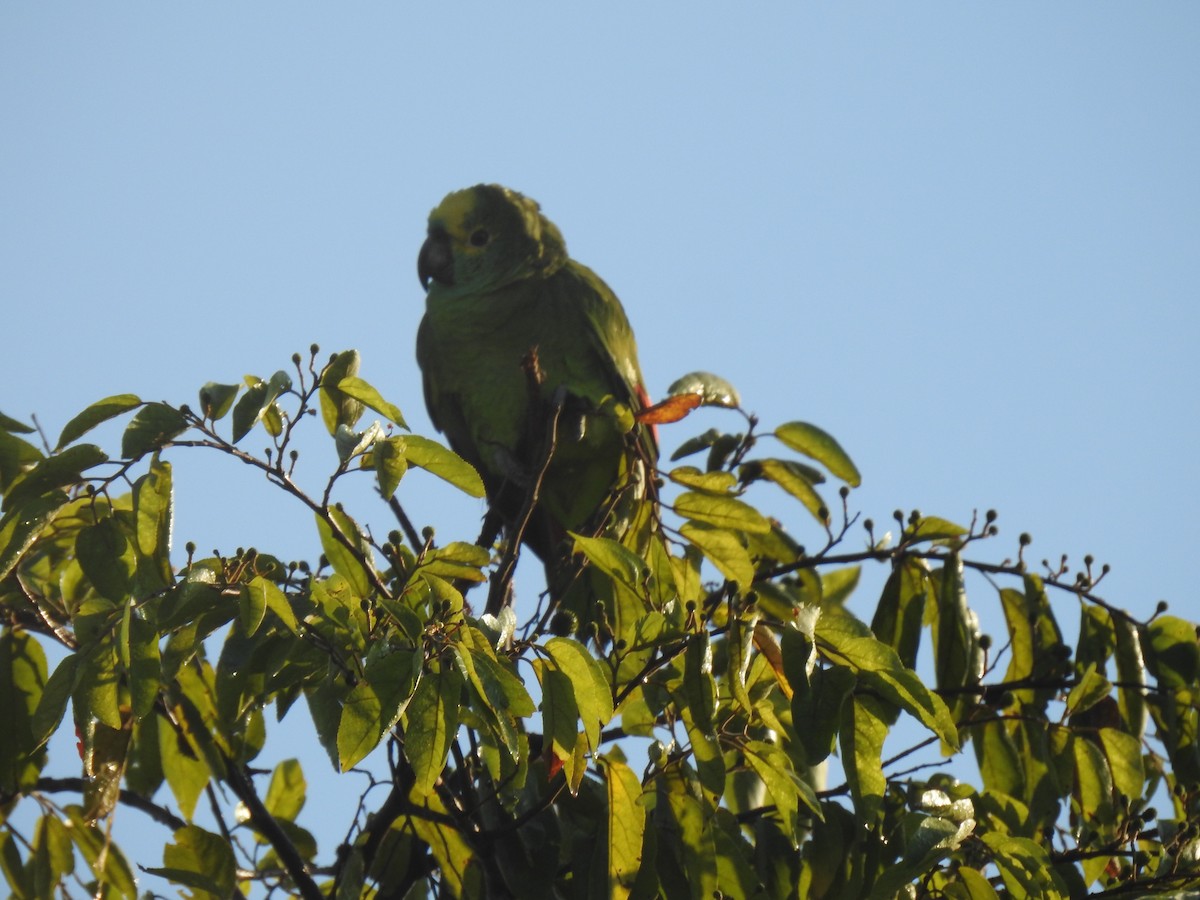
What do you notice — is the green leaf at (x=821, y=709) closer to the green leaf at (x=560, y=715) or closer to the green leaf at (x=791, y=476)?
the green leaf at (x=560, y=715)

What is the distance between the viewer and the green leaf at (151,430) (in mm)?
1300

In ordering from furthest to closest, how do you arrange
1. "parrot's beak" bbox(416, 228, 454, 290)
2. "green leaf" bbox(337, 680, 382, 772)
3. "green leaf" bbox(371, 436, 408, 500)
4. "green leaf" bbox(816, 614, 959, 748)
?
"parrot's beak" bbox(416, 228, 454, 290) → "green leaf" bbox(371, 436, 408, 500) → "green leaf" bbox(816, 614, 959, 748) → "green leaf" bbox(337, 680, 382, 772)

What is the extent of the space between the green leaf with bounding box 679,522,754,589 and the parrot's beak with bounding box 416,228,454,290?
203 centimetres

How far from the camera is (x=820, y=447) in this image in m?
1.71

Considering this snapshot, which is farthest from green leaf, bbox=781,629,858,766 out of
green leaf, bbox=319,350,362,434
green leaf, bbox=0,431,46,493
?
green leaf, bbox=0,431,46,493

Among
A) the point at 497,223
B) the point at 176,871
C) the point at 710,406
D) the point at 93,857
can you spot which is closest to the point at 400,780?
the point at 176,871

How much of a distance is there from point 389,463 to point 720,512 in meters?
0.52

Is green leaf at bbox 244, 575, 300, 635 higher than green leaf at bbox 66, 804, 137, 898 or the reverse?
higher

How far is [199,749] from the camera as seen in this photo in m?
1.53

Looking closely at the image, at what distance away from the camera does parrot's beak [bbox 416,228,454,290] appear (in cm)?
344

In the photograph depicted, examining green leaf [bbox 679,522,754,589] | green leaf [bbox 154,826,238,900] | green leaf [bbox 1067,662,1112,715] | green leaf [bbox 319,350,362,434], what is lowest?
green leaf [bbox 154,826,238,900]

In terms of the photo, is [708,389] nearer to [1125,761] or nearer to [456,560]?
[456,560]

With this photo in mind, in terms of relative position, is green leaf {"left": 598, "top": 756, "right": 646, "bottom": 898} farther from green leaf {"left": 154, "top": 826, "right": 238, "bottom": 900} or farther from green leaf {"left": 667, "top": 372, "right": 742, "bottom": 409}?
green leaf {"left": 667, "top": 372, "right": 742, "bottom": 409}

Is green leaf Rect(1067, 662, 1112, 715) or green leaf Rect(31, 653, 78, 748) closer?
green leaf Rect(31, 653, 78, 748)
